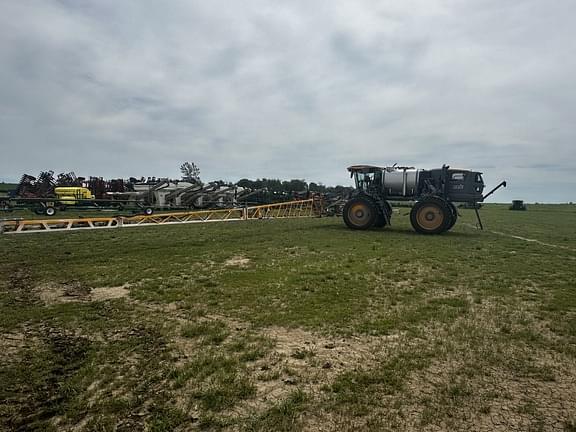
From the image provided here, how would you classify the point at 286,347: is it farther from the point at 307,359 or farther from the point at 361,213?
the point at 361,213

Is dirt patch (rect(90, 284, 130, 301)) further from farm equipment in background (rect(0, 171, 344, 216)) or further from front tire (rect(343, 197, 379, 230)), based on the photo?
farm equipment in background (rect(0, 171, 344, 216))

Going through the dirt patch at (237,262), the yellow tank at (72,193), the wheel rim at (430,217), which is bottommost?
the dirt patch at (237,262)

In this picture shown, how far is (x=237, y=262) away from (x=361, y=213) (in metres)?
9.93

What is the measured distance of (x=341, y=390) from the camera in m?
3.38

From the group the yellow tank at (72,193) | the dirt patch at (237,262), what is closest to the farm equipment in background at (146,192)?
the yellow tank at (72,193)

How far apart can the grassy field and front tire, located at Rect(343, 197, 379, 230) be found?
8.87 m

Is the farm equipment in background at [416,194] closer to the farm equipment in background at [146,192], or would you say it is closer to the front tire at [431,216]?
the front tire at [431,216]

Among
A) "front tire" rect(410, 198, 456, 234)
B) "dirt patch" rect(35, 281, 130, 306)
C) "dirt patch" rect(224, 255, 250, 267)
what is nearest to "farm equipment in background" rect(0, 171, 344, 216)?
"front tire" rect(410, 198, 456, 234)

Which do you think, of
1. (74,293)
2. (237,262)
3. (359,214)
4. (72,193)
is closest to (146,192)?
(72,193)

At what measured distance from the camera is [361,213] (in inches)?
704

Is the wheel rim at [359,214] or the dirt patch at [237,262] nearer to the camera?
the dirt patch at [237,262]

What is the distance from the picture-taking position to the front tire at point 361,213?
17.6 meters

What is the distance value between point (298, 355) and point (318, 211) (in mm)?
27738

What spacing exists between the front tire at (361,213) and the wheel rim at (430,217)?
2127 mm
